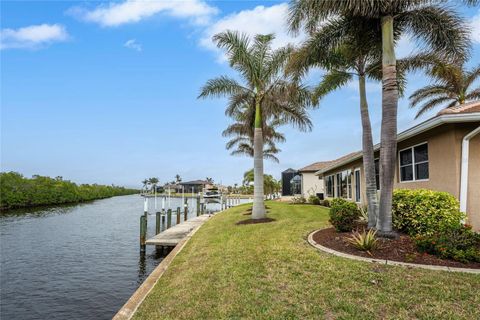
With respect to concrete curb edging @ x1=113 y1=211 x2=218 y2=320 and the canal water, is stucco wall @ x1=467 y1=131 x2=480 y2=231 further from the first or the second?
the canal water

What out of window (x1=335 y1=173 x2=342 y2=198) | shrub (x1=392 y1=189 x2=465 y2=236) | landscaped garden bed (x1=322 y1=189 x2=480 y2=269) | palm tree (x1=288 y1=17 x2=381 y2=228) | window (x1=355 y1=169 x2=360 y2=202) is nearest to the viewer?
landscaped garden bed (x1=322 y1=189 x2=480 y2=269)

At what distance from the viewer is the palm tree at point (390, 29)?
8.02m

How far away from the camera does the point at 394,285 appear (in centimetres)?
519

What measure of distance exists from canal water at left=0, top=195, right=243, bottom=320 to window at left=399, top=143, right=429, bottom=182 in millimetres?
10648

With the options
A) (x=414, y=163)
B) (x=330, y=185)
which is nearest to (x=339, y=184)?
(x=330, y=185)

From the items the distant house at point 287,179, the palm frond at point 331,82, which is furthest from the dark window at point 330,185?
the distant house at point 287,179

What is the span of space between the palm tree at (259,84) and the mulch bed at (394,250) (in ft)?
19.9

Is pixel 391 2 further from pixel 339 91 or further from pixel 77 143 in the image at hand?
pixel 77 143

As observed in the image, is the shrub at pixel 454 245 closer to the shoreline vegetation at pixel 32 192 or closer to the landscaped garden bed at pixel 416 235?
the landscaped garden bed at pixel 416 235

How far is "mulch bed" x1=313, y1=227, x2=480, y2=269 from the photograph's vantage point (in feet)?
20.9

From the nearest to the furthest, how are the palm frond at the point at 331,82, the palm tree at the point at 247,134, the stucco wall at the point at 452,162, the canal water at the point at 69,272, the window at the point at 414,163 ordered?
the stucco wall at the point at 452,162 → the canal water at the point at 69,272 → the window at the point at 414,163 → the palm frond at the point at 331,82 → the palm tree at the point at 247,134

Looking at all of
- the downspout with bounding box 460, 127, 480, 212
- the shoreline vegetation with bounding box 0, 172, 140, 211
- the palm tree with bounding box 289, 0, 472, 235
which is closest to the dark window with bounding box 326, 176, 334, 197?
the downspout with bounding box 460, 127, 480, 212

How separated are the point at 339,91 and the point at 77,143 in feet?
114

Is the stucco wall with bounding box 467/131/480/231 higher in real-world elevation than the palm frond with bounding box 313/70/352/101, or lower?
lower
